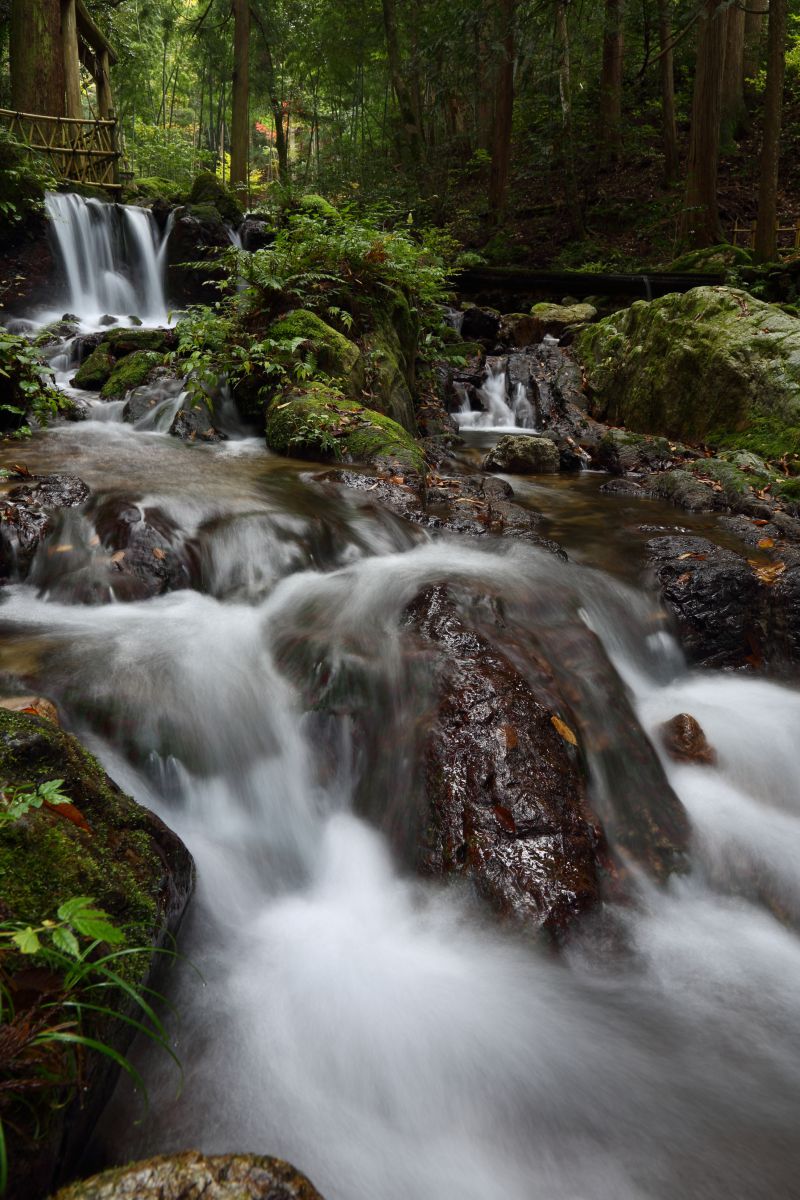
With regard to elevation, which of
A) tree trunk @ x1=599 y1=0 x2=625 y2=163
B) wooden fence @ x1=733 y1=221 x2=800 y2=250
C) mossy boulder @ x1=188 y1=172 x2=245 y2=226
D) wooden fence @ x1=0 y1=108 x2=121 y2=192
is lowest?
wooden fence @ x1=733 y1=221 x2=800 y2=250

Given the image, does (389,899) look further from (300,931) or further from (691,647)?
(691,647)

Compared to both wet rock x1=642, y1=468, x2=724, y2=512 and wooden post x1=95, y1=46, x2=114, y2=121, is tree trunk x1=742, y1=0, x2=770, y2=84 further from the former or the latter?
wet rock x1=642, y1=468, x2=724, y2=512

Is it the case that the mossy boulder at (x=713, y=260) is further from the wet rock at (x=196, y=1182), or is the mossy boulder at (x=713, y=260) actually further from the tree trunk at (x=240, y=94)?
the wet rock at (x=196, y=1182)

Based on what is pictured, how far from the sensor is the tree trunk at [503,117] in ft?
54.6

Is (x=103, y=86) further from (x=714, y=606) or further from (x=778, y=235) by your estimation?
(x=714, y=606)

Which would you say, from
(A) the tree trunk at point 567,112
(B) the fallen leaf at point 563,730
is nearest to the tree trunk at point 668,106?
(A) the tree trunk at point 567,112

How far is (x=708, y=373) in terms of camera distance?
9055mm

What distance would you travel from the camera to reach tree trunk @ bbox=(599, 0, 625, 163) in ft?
67.7

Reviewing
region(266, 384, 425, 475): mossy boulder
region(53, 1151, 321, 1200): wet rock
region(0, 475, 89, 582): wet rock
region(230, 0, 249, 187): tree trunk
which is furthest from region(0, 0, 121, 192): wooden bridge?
region(53, 1151, 321, 1200): wet rock

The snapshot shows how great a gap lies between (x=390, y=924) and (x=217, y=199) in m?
17.8

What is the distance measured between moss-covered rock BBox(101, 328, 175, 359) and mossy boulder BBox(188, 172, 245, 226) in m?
7.49

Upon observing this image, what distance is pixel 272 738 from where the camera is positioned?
356 cm

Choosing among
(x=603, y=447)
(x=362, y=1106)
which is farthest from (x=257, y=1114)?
(x=603, y=447)

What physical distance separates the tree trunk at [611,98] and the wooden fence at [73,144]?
42.6 feet
